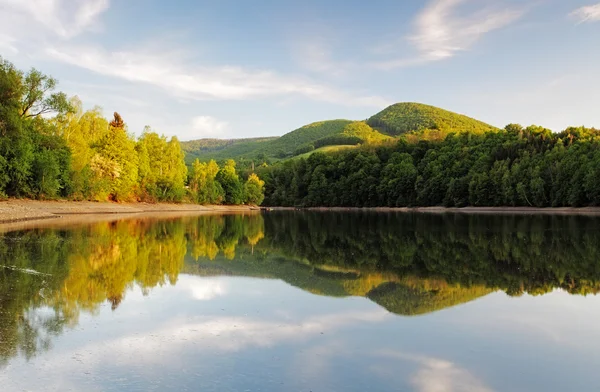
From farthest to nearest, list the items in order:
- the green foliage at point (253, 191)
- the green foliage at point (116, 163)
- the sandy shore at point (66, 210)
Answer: the green foliage at point (253, 191), the green foliage at point (116, 163), the sandy shore at point (66, 210)

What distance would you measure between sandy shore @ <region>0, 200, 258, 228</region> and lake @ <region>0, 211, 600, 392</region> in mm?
26339

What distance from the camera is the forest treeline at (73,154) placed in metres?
51.5

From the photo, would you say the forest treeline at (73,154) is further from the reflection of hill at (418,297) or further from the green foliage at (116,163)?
the reflection of hill at (418,297)

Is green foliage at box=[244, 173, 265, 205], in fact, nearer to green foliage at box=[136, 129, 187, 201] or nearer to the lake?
green foliage at box=[136, 129, 187, 201]

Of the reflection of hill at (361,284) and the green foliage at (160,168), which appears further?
the green foliage at (160,168)

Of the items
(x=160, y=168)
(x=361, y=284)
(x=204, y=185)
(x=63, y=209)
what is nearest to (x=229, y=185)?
(x=204, y=185)

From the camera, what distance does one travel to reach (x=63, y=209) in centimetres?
5741

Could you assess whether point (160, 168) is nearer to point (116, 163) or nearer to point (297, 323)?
point (116, 163)

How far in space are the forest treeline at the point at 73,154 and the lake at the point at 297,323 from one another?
36167 mm

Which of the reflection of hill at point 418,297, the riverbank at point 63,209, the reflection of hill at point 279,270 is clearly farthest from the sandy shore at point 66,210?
the reflection of hill at point 418,297

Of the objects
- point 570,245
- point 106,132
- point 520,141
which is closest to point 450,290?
point 570,245

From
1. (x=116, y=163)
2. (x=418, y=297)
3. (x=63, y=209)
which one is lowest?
(x=63, y=209)

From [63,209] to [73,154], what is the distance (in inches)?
374

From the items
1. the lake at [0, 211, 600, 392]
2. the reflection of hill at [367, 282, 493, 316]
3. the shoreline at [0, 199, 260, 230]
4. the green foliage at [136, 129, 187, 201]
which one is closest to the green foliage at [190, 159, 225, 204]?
the green foliage at [136, 129, 187, 201]
